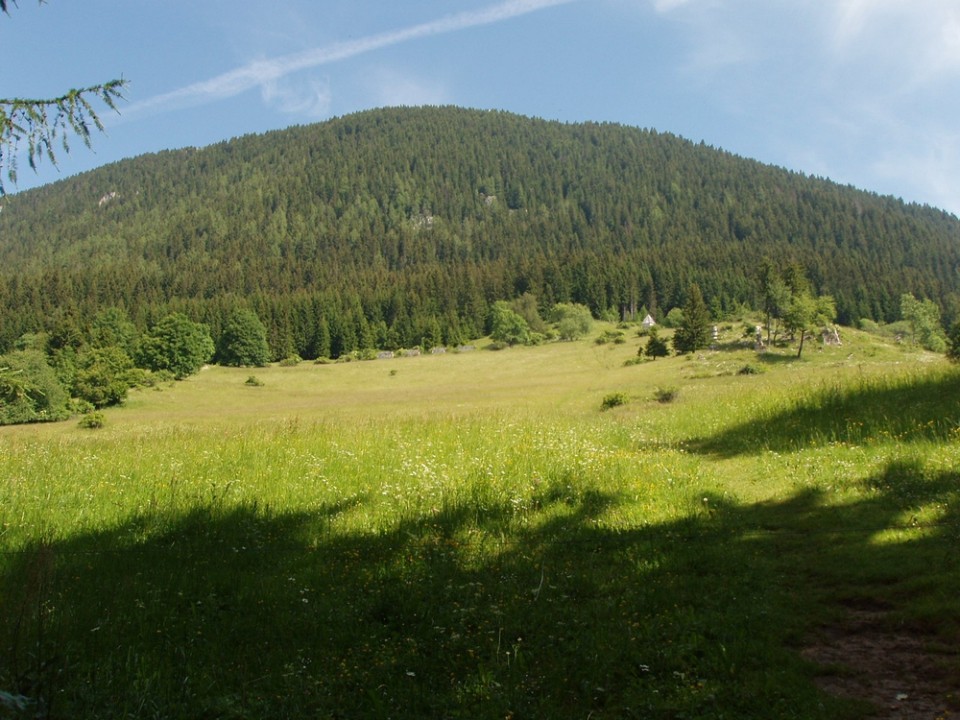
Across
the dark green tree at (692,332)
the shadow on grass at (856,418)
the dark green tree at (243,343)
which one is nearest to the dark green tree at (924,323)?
the dark green tree at (692,332)

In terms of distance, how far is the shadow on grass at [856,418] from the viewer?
11734 millimetres

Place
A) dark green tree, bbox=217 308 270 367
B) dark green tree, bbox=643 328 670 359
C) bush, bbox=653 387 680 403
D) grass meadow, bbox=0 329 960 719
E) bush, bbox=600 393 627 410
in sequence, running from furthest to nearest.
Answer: dark green tree, bbox=217 308 270 367, dark green tree, bbox=643 328 670 359, bush, bbox=600 393 627 410, bush, bbox=653 387 680 403, grass meadow, bbox=0 329 960 719

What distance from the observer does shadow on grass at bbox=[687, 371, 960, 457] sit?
38.5 feet

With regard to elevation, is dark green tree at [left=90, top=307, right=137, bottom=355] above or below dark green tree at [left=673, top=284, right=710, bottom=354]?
above

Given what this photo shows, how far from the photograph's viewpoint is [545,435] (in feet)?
48.7

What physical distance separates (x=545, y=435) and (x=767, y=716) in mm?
11106

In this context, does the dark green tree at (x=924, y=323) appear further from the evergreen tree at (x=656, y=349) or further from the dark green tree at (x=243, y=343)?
the dark green tree at (x=243, y=343)

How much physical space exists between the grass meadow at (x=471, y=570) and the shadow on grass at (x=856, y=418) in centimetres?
9

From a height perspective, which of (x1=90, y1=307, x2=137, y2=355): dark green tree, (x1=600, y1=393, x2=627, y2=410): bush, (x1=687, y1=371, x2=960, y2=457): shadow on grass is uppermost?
(x1=90, y1=307, x2=137, y2=355): dark green tree

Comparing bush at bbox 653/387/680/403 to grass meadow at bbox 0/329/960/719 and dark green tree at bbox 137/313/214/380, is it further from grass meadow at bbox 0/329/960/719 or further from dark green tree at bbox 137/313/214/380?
dark green tree at bbox 137/313/214/380

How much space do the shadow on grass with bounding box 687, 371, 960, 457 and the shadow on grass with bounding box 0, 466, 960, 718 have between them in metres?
3.55

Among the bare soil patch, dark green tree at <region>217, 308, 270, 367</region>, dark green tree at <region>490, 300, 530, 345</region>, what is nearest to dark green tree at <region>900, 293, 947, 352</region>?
dark green tree at <region>490, 300, 530, 345</region>

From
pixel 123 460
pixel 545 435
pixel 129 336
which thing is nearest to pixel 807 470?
pixel 545 435

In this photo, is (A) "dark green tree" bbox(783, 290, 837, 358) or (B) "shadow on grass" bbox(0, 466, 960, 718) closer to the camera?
(B) "shadow on grass" bbox(0, 466, 960, 718)
